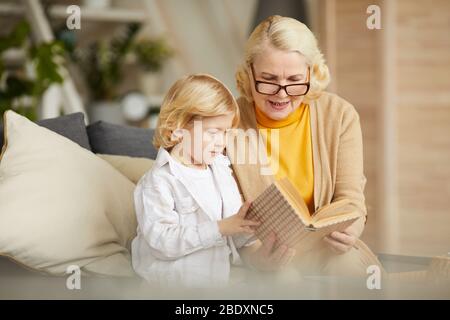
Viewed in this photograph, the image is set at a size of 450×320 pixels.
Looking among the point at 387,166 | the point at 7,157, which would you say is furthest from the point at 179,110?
the point at 387,166

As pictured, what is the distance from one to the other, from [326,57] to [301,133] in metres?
2.16

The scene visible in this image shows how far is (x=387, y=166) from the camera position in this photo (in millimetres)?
3367

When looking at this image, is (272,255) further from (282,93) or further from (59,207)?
(59,207)

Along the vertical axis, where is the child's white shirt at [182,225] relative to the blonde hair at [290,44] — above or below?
below

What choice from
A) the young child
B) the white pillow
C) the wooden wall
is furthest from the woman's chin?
the wooden wall

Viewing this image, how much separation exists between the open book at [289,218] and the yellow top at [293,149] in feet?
0.43

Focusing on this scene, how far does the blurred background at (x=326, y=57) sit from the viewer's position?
3.27m

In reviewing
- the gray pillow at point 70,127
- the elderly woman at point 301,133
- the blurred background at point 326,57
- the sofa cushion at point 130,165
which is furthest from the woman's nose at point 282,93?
the blurred background at point 326,57

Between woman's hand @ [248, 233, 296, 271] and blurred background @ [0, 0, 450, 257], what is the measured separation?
164 centimetres

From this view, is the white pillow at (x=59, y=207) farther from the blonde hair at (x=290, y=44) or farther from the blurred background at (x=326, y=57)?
the blurred background at (x=326, y=57)

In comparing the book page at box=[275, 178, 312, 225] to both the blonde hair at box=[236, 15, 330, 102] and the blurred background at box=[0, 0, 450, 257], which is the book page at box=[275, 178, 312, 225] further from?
the blurred background at box=[0, 0, 450, 257]
